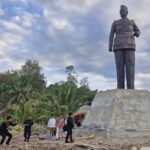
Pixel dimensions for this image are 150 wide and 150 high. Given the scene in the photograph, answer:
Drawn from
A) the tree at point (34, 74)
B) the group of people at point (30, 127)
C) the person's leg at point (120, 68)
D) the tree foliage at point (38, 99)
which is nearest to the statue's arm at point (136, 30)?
the person's leg at point (120, 68)

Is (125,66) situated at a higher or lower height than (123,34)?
lower

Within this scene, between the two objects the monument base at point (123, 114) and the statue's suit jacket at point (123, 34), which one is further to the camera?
the statue's suit jacket at point (123, 34)

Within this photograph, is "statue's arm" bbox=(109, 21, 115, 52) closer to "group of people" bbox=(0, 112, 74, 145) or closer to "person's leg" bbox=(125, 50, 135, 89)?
"person's leg" bbox=(125, 50, 135, 89)

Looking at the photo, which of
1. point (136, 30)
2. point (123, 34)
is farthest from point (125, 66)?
point (136, 30)

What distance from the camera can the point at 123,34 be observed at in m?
15.9

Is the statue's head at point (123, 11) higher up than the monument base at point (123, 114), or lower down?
higher up

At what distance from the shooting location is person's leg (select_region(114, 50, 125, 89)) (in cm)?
1568

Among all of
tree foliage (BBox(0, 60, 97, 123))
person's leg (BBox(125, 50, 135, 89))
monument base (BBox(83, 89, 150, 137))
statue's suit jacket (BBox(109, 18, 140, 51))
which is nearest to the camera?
monument base (BBox(83, 89, 150, 137))

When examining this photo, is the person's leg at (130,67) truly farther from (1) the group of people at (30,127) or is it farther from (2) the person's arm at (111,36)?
(1) the group of people at (30,127)

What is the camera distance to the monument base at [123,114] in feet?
47.8

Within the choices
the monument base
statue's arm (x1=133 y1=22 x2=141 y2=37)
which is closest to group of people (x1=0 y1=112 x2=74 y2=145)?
the monument base

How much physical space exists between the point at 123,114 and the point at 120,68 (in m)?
1.95

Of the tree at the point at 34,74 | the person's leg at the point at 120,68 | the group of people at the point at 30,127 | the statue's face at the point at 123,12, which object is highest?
the tree at the point at 34,74

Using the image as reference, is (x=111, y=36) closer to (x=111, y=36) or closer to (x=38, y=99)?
(x=111, y=36)
